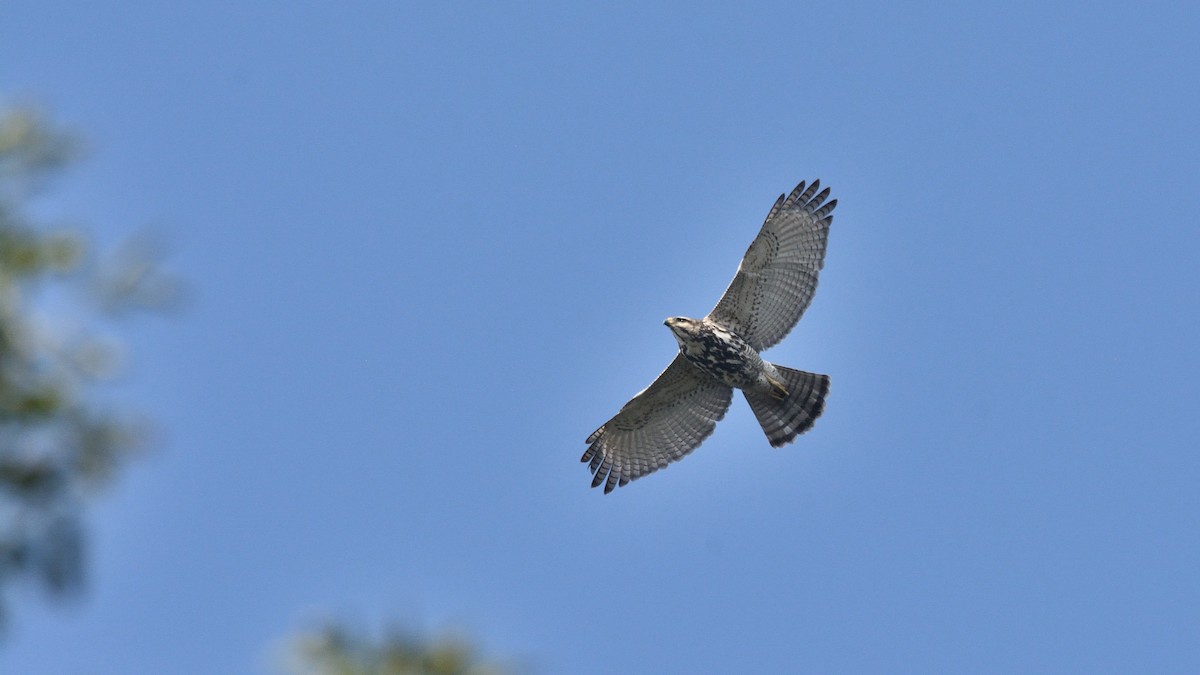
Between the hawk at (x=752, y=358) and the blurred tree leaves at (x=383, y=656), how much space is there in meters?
11.6

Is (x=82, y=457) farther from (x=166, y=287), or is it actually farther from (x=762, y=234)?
(x=762, y=234)

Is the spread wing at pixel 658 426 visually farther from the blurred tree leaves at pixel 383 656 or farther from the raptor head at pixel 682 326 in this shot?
the blurred tree leaves at pixel 383 656

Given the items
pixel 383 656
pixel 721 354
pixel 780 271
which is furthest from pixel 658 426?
pixel 383 656

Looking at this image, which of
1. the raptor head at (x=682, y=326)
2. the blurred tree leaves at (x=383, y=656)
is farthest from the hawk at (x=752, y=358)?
the blurred tree leaves at (x=383, y=656)

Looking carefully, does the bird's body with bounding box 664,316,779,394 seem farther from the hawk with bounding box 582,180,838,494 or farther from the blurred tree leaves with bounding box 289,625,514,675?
the blurred tree leaves with bounding box 289,625,514,675

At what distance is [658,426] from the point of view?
17469 millimetres

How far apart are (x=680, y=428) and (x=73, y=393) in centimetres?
1326

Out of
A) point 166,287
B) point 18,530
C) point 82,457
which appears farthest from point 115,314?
Answer: point 18,530

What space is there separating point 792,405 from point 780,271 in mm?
1712

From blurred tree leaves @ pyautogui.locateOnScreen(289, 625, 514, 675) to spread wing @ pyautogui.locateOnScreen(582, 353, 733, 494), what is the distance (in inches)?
475

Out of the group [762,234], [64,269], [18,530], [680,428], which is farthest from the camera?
[680,428]

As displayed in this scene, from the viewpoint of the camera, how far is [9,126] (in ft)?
15.5

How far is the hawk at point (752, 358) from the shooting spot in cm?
1638

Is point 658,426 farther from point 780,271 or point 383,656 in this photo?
point 383,656
